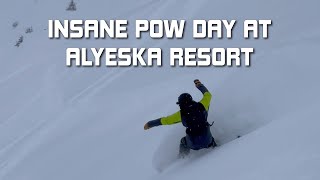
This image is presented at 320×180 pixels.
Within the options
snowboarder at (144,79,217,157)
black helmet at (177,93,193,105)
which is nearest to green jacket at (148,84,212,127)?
snowboarder at (144,79,217,157)

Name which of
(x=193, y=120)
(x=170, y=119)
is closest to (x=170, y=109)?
(x=170, y=119)

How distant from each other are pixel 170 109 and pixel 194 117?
2.17 meters

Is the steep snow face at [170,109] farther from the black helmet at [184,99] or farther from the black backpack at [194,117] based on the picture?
the black helmet at [184,99]

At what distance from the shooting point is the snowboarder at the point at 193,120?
6.67 meters

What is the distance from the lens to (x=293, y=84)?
7555 mm

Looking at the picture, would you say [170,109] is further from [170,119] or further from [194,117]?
[194,117]

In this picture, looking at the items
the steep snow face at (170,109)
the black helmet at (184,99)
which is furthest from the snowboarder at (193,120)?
the steep snow face at (170,109)

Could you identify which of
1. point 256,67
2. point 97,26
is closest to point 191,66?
point 256,67

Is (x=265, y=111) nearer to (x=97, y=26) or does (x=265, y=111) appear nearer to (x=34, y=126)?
(x=34, y=126)

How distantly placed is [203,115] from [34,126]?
6472 mm

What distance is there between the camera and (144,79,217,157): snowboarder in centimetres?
667

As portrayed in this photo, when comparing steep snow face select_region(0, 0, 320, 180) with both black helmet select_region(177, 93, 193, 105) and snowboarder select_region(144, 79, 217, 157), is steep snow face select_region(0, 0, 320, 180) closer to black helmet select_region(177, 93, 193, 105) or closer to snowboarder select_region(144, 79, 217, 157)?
snowboarder select_region(144, 79, 217, 157)

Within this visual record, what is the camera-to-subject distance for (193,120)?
6754mm

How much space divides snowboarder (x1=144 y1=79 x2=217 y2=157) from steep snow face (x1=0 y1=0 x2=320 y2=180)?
0.23 m
